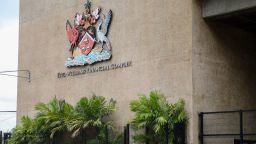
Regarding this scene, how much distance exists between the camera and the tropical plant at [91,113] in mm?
25266

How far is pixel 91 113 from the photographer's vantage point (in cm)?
2536

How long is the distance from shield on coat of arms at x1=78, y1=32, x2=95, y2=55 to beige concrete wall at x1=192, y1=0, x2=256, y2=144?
6.29 meters

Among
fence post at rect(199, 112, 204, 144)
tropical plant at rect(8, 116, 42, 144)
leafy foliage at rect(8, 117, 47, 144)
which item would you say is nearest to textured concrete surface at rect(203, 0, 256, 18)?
fence post at rect(199, 112, 204, 144)

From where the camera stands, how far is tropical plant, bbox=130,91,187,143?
22422mm

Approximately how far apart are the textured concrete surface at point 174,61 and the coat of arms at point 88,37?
395mm

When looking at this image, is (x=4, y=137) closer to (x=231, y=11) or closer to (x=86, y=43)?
(x=86, y=43)

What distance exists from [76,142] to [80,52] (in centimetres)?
430


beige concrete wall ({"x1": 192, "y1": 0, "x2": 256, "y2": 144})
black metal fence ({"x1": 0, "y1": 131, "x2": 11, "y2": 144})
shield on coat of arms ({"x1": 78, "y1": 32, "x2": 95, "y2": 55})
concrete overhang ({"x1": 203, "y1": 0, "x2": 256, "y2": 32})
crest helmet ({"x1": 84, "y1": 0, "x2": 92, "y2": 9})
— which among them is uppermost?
crest helmet ({"x1": 84, "y1": 0, "x2": 92, "y2": 9})

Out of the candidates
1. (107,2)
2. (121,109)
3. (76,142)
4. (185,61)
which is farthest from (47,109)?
(185,61)

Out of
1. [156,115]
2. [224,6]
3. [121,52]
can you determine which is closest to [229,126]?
[156,115]

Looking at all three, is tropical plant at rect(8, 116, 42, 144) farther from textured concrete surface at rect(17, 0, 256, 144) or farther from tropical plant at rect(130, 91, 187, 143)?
tropical plant at rect(130, 91, 187, 143)

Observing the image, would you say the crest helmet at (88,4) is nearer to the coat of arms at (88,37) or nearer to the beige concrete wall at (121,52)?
the coat of arms at (88,37)

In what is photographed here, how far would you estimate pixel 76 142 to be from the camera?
2747cm

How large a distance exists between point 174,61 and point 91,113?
174 inches
